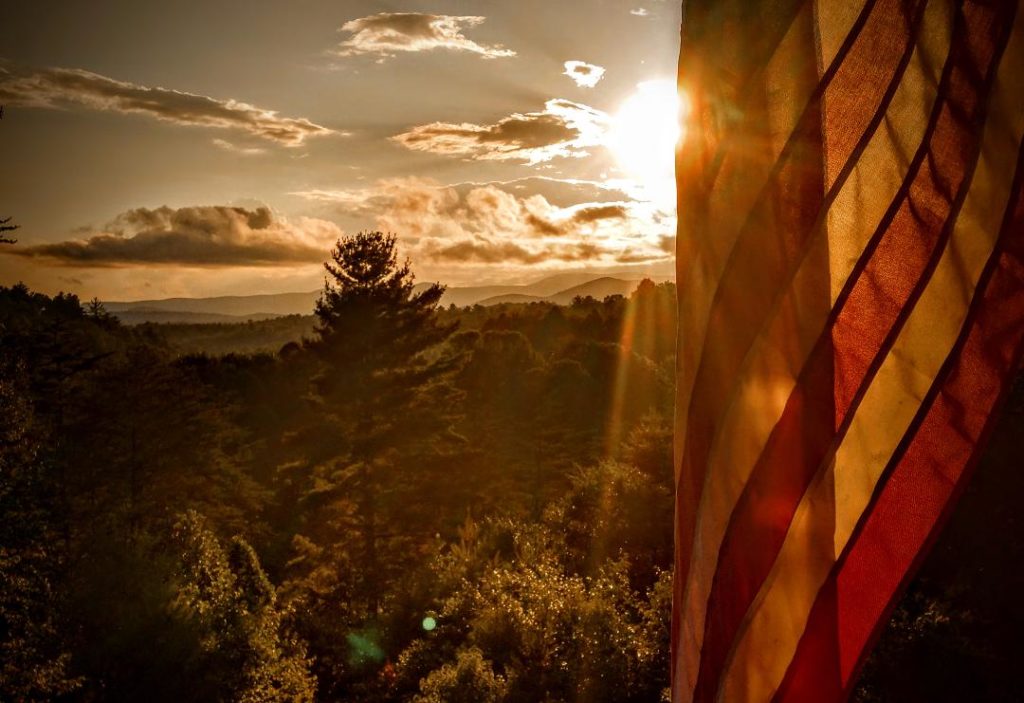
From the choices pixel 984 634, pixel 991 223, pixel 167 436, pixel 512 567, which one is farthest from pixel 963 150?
pixel 167 436

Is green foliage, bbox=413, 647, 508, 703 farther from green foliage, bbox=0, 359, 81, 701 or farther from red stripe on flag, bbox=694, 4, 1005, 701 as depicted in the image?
red stripe on flag, bbox=694, 4, 1005, 701

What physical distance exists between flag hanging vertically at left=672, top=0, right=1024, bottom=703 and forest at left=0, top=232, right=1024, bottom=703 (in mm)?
8401

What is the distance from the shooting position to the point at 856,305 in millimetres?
1577

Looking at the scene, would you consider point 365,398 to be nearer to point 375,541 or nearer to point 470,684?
point 375,541

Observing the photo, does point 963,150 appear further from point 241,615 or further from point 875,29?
point 241,615

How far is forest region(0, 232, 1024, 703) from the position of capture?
1051cm

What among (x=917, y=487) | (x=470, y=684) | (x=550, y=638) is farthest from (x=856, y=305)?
(x=550, y=638)

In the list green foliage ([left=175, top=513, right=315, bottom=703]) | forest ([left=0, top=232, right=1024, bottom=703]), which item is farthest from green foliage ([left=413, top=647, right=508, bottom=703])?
green foliage ([left=175, top=513, right=315, bottom=703])

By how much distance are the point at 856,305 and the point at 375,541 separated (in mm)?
22537

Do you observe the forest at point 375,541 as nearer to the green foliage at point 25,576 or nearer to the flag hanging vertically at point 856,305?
the green foliage at point 25,576

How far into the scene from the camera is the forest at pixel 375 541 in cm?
1051

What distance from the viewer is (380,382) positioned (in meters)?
22.2

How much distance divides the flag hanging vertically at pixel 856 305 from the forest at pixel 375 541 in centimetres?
840

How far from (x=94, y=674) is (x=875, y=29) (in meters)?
14.8
